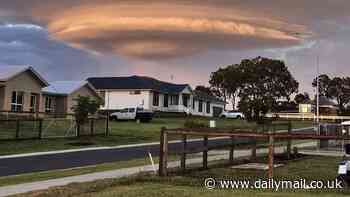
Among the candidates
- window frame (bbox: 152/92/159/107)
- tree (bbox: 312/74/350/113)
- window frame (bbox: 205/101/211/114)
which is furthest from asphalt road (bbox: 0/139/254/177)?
tree (bbox: 312/74/350/113)

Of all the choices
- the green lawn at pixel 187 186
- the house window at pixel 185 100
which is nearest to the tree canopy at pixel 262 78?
the house window at pixel 185 100

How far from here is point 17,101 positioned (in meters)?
50.6

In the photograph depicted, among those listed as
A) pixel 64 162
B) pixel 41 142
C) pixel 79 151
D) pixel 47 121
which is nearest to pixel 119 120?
pixel 47 121

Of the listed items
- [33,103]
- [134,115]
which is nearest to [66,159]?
[33,103]

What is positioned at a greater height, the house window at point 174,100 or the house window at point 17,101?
the house window at point 174,100

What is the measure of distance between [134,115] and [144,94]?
15.8m

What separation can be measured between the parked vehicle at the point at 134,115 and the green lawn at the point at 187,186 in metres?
43.7

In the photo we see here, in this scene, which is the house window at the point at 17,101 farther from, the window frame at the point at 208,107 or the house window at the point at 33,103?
the window frame at the point at 208,107

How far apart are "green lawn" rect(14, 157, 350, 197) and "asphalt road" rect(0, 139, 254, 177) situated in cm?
487

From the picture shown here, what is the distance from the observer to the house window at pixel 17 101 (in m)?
50.2

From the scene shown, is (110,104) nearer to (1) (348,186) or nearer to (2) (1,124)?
(2) (1,124)

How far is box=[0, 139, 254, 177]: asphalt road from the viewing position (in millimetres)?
20844

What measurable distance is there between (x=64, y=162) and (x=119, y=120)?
42.0m

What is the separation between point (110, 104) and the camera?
81.3 m
